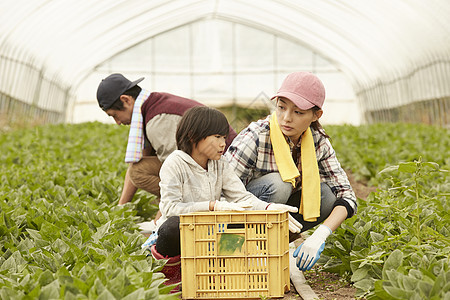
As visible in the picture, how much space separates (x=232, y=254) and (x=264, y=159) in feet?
3.25

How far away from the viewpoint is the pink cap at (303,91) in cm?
352

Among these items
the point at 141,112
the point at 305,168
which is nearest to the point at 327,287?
the point at 305,168

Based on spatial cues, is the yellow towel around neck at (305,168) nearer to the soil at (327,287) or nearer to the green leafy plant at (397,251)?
the green leafy plant at (397,251)

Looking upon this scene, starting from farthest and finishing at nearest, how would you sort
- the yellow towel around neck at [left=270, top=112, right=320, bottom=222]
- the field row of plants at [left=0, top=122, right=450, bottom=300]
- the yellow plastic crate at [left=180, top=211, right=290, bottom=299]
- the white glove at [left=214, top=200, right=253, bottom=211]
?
the yellow towel around neck at [left=270, top=112, right=320, bottom=222], the white glove at [left=214, top=200, right=253, bottom=211], the yellow plastic crate at [left=180, top=211, right=290, bottom=299], the field row of plants at [left=0, top=122, right=450, bottom=300]

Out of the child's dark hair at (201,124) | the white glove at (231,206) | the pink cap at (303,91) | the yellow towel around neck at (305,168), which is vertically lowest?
the white glove at (231,206)

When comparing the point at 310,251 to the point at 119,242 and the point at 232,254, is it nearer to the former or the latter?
the point at 232,254

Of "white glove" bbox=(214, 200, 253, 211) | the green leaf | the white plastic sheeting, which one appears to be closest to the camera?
the green leaf

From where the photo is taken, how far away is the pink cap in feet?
11.6

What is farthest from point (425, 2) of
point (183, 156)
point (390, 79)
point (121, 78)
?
point (183, 156)

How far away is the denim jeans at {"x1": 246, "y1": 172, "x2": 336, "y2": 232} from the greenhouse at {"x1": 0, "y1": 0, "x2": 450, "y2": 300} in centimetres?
16

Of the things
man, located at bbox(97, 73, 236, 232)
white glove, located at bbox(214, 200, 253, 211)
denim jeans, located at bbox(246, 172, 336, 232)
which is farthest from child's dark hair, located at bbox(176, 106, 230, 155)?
man, located at bbox(97, 73, 236, 232)

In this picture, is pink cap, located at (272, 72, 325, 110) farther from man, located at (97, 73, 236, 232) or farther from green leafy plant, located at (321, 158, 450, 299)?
man, located at (97, 73, 236, 232)

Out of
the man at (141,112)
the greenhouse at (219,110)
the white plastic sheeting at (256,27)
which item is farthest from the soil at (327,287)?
the white plastic sheeting at (256,27)

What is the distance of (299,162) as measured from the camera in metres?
4.01
